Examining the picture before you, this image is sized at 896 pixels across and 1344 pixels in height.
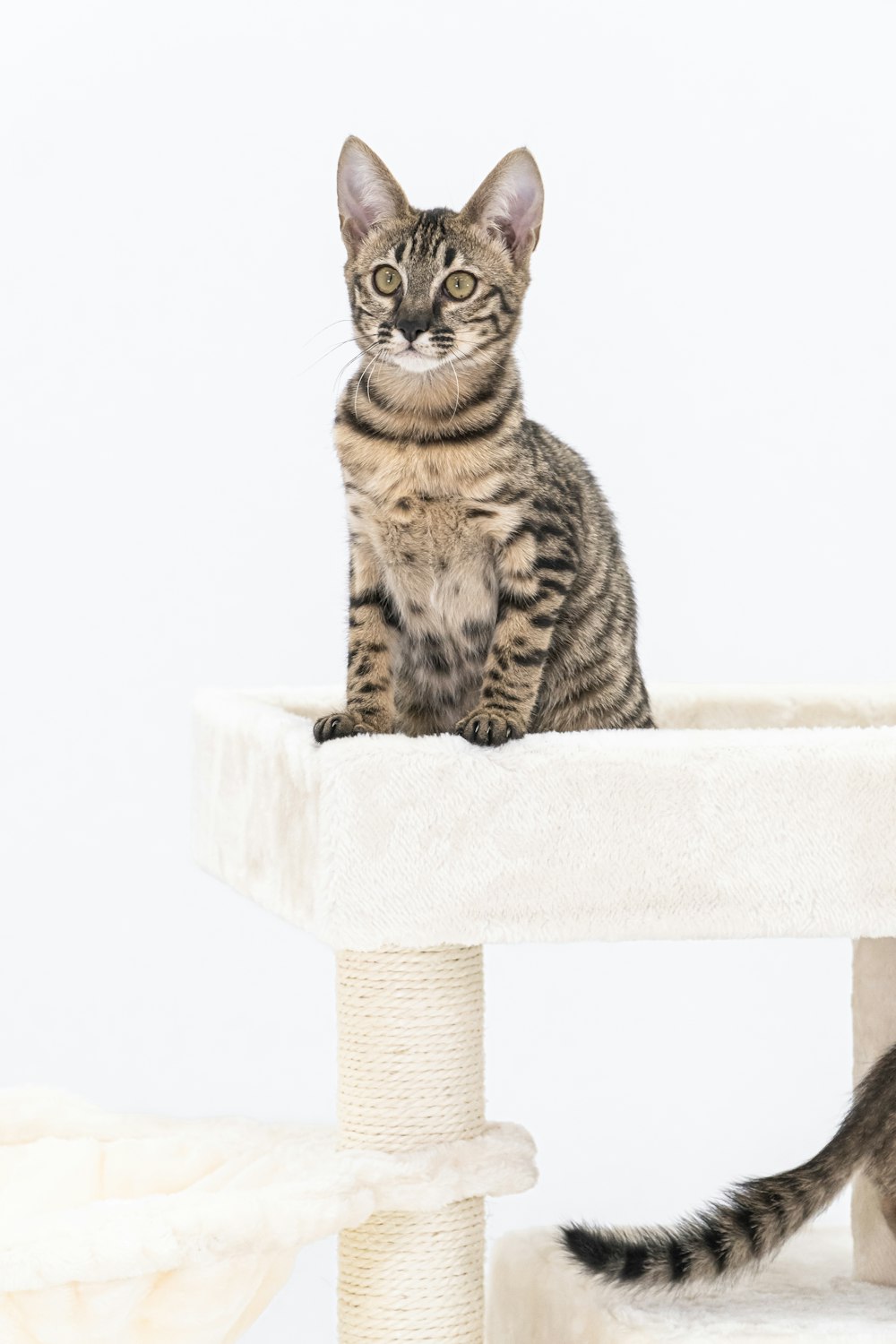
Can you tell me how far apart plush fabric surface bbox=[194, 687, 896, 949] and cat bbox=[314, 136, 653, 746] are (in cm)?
12

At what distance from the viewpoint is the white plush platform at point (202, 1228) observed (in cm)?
148

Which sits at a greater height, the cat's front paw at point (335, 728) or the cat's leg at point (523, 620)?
the cat's leg at point (523, 620)

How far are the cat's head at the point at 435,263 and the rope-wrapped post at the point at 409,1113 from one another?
0.62 metres

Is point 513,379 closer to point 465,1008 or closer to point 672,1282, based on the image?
point 465,1008

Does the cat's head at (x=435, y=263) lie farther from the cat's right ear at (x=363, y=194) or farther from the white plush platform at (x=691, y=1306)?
the white plush platform at (x=691, y=1306)

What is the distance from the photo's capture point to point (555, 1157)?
2869 mm

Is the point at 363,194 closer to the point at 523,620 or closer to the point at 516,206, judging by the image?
the point at 516,206

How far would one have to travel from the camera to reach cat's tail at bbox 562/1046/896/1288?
164 cm

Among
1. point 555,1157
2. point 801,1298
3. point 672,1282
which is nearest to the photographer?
point 672,1282

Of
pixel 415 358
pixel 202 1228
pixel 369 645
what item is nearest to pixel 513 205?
pixel 415 358

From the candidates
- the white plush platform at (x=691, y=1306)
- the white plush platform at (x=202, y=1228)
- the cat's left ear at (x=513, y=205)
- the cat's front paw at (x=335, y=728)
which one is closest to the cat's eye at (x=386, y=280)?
the cat's left ear at (x=513, y=205)

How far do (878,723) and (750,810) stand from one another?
2.46 feet

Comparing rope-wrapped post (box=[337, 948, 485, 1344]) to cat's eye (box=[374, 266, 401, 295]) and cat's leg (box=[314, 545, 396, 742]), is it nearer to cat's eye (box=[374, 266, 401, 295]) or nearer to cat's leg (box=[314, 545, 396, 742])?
cat's leg (box=[314, 545, 396, 742])

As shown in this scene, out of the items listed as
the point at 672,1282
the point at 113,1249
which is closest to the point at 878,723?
the point at 672,1282
